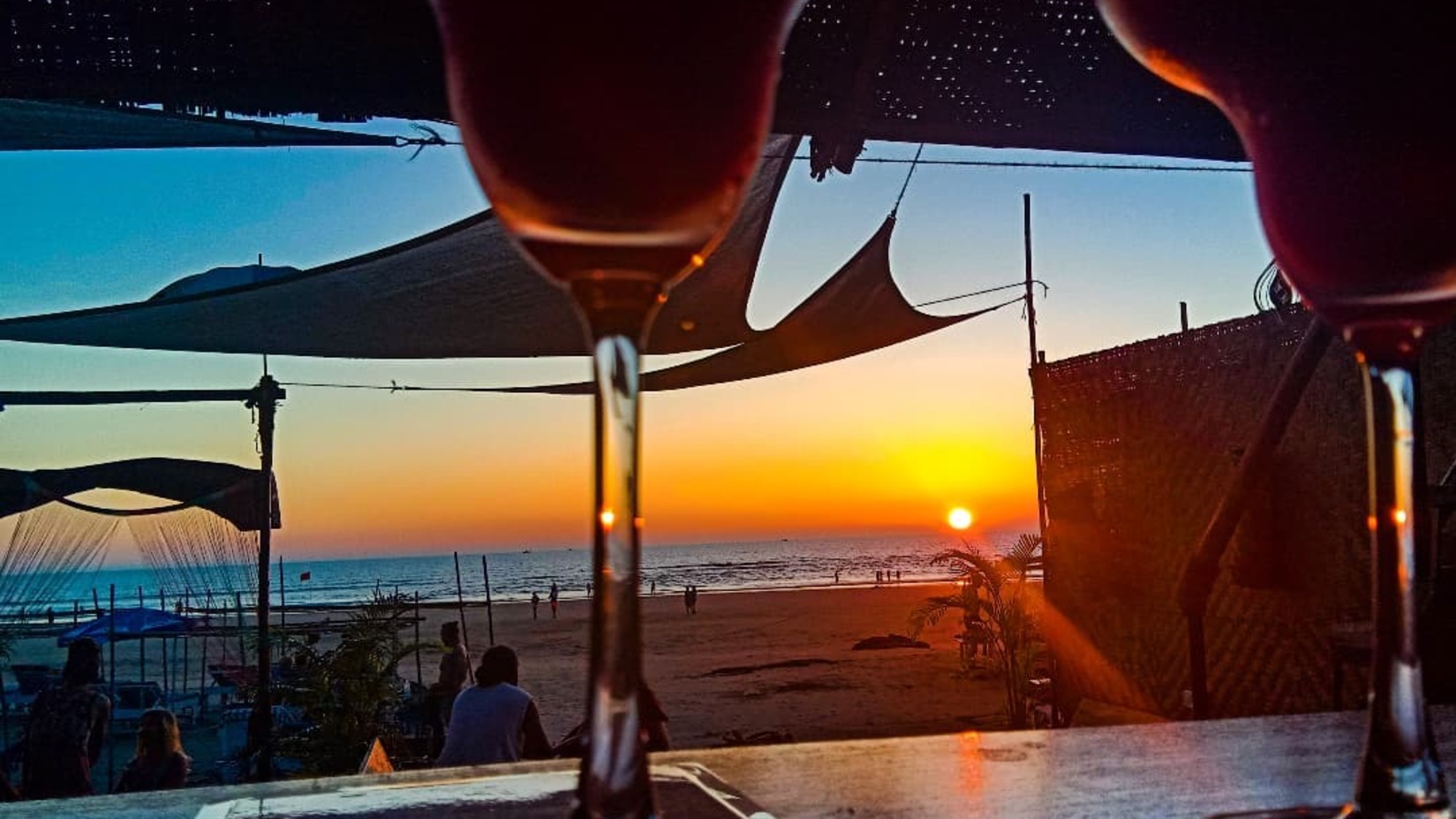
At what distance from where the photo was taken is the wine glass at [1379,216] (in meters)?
0.42

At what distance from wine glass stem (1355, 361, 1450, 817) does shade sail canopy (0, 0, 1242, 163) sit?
5.87 feet

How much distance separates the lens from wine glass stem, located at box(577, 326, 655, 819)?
35cm

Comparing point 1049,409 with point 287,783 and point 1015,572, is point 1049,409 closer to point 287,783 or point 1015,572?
point 1015,572

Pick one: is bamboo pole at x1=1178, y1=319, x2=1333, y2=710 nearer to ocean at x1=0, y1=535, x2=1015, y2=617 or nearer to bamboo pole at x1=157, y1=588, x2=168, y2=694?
bamboo pole at x1=157, y1=588, x2=168, y2=694

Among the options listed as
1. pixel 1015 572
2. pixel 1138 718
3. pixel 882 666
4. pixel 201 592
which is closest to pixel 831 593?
pixel 882 666

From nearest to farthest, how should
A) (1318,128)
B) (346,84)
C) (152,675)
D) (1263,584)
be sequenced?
(1318,128), (346,84), (1263,584), (152,675)

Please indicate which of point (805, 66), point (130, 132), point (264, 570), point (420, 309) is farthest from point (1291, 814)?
point (264, 570)

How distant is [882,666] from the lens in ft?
51.2

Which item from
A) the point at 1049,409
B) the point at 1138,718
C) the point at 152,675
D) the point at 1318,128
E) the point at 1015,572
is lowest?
the point at 152,675

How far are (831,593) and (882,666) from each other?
17763 millimetres

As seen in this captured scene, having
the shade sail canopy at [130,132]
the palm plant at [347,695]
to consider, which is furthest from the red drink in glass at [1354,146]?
the palm plant at [347,695]

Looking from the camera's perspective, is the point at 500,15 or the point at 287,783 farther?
the point at 287,783

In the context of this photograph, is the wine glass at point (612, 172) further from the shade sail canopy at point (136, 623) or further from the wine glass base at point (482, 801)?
the shade sail canopy at point (136, 623)

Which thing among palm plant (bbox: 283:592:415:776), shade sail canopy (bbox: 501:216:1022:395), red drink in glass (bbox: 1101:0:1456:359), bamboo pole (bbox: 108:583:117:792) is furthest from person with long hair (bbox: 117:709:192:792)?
red drink in glass (bbox: 1101:0:1456:359)
